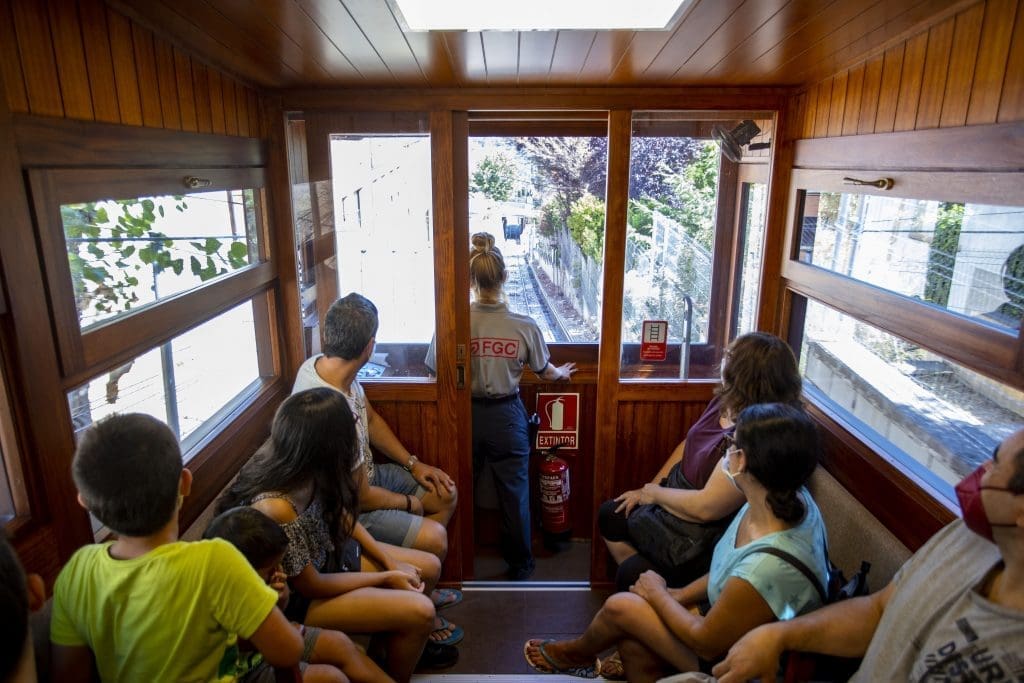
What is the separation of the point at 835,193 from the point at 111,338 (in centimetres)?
230

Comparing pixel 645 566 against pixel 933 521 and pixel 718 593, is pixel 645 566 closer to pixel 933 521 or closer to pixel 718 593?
pixel 718 593

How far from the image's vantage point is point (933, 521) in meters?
1.66

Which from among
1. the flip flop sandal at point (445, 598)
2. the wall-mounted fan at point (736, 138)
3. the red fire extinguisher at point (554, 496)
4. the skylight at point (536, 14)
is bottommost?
the flip flop sandal at point (445, 598)

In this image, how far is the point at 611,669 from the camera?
2.30 meters

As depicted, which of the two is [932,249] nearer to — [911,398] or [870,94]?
[911,398]

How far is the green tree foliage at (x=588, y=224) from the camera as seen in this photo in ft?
9.47

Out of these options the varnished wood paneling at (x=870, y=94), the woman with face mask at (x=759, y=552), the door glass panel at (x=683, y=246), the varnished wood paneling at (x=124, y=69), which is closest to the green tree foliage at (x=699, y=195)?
the door glass panel at (x=683, y=246)

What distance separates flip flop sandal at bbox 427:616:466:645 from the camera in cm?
253

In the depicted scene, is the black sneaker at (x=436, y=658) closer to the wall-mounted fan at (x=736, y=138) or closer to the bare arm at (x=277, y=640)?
the bare arm at (x=277, y=640)

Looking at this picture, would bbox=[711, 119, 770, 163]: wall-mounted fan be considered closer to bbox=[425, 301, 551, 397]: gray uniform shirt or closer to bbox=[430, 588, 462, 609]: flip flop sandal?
bbox=[425, 301, 551, 397]: gray uniform shirt

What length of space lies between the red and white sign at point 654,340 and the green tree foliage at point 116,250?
5.99 feet

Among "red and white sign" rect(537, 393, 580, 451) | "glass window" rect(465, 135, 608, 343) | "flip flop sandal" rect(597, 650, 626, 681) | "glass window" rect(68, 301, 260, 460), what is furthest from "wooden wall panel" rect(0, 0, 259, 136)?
"flip flop sandal" rect(597, 650, 626, 681)

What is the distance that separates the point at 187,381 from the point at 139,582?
0.99 m

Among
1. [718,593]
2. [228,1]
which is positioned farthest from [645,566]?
[228,1]
